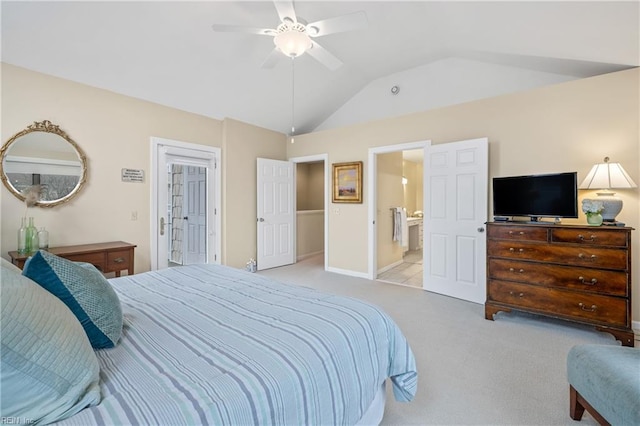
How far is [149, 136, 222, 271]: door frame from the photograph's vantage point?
3818 millimetres

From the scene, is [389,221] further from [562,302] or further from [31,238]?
[31,238]

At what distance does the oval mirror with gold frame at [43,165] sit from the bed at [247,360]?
6.98 feet

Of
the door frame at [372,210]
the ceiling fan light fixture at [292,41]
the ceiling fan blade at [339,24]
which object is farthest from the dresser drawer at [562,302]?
the ceiling fan light fixture at [292,41]

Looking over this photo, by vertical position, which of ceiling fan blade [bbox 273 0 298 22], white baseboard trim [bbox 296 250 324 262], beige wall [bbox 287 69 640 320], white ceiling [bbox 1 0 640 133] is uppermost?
white ceiling [bbox 1 0 640 133]

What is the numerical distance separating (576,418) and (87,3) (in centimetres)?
462

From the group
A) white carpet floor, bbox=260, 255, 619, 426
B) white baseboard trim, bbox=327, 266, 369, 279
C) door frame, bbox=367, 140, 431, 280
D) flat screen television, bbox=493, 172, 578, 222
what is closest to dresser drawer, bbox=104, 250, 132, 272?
white carpet floor, bbox=260, 255, 619, 426

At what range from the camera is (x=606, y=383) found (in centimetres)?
130

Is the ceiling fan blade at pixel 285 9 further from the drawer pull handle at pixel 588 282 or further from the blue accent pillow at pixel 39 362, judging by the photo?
the drawer pull handle at pixel 588 282

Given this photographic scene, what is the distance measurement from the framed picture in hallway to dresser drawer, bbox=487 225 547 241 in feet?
A: 7.01

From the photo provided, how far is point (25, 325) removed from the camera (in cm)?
73

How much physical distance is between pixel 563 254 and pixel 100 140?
5050mm

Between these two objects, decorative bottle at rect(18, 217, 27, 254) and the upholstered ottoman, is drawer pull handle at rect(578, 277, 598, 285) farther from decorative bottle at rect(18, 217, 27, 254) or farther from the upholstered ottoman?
decorative bottle at rect(18, 217, 27, 254)

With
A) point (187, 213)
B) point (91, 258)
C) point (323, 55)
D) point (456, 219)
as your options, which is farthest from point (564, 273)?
point (187, 213)

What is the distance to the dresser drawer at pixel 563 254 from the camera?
2.42m
